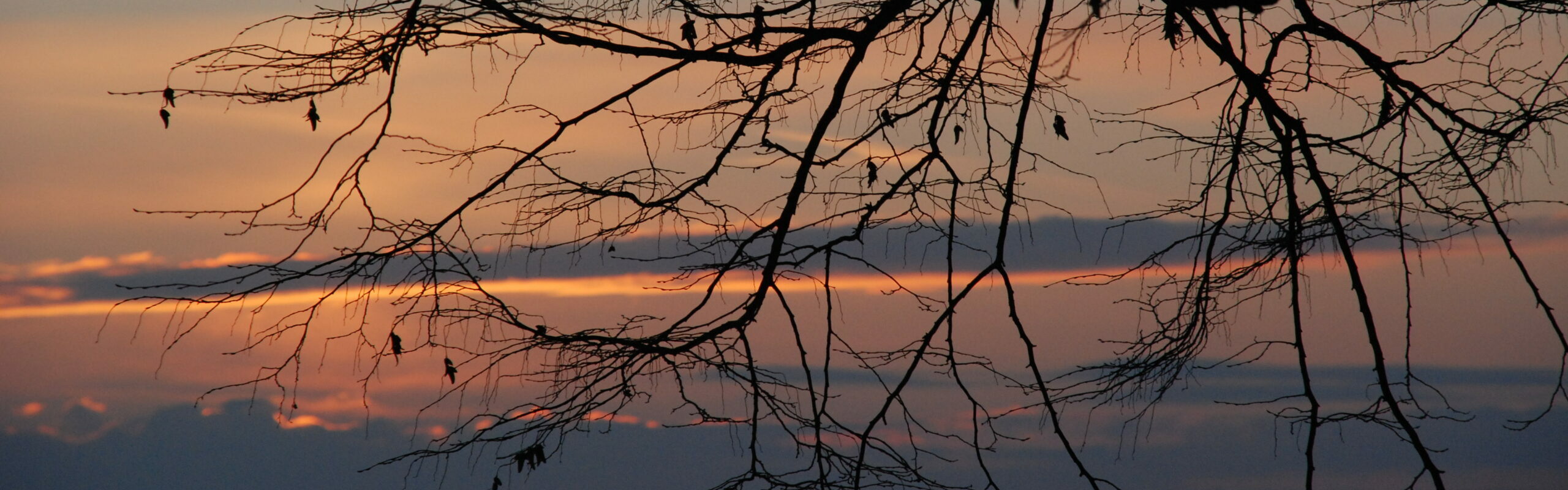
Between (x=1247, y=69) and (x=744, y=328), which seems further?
(x=1247, y=69)

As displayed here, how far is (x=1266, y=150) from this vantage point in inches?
235

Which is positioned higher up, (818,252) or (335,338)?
(818,252)

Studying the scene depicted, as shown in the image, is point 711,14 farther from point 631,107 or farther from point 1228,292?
point 1228,292

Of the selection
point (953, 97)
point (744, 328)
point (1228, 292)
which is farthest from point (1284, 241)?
point (744, 328)

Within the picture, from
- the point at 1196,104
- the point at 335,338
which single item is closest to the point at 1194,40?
the point at 1196,104

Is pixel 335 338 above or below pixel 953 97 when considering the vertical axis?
below

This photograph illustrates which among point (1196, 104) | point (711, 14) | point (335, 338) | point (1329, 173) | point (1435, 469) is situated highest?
point (711, 14)

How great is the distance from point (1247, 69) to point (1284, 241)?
96 centimetres

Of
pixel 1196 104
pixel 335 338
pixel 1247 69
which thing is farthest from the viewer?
pixel 1196 104

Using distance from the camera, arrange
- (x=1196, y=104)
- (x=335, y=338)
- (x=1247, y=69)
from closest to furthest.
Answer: (x=335, y=338) < (x=1247, y=69) < (x=1196, y=104)

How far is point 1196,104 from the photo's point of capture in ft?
20.9

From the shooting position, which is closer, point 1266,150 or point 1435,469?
point 1435,469

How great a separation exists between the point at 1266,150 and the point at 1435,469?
184cm

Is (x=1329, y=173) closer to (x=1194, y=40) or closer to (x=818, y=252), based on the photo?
(x=1194, y=40)
